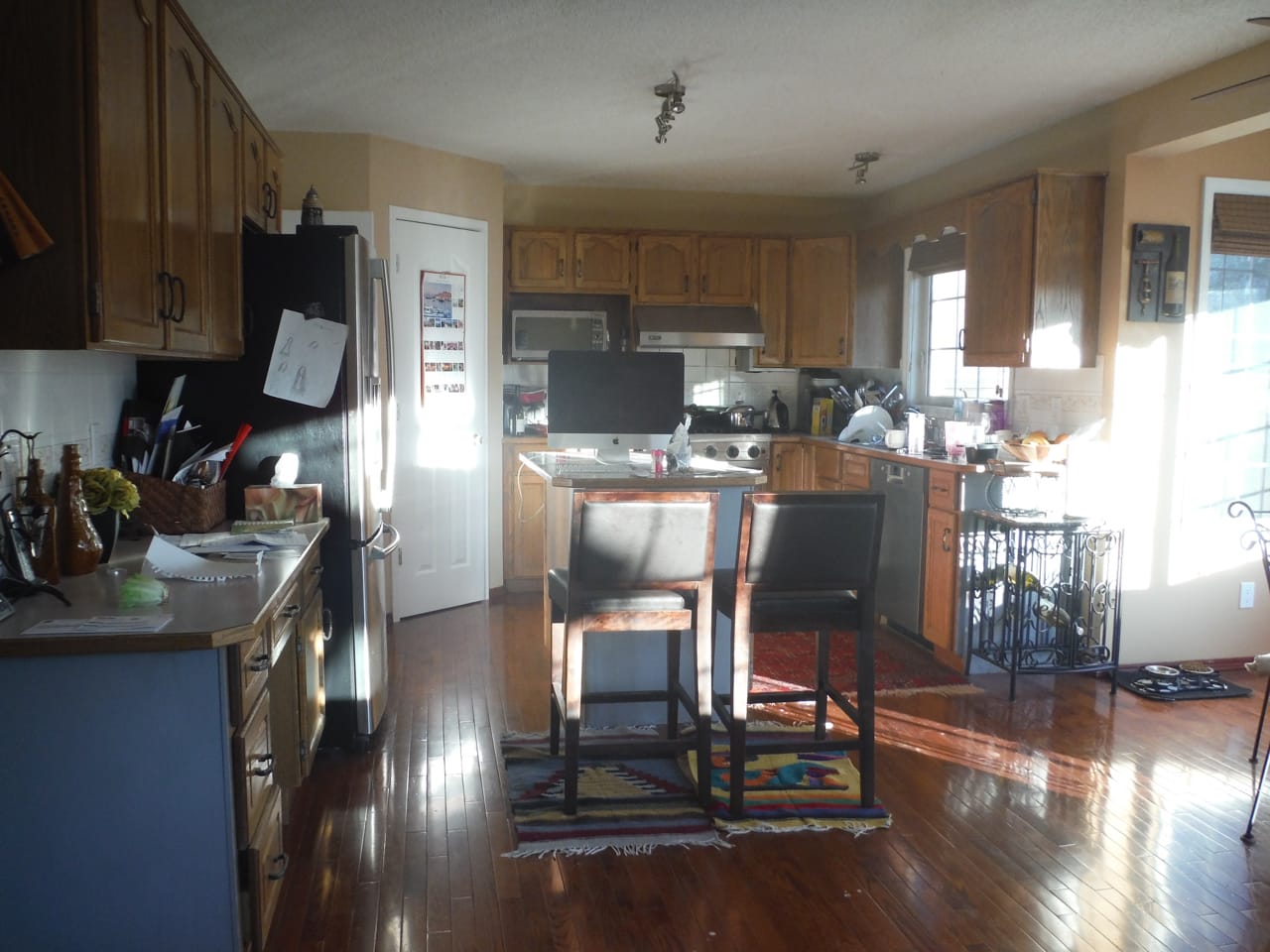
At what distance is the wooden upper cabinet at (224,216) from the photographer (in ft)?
8.64

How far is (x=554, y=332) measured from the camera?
6000 mm

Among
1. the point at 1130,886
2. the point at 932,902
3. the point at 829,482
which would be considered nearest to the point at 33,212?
the point at 932,902

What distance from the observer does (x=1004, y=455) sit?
14.1 ft

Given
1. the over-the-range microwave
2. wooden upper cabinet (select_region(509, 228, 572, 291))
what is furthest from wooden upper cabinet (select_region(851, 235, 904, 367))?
wooden upper cabinet (select_region(509, 228, 572, 291))

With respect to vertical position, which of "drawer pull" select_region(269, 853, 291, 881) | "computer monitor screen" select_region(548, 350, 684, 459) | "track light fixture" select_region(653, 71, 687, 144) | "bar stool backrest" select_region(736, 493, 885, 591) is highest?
"track light fixture" select_region(653, 71, 687, 144)

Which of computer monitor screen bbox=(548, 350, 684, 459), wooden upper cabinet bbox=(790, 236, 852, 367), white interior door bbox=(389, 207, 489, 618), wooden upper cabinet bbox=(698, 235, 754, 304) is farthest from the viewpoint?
wooden upper cabinet bbox=(790, 236, 852, 367)

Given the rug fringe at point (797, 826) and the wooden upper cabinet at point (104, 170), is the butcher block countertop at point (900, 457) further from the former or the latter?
the wooden upper cabinet at point (104, 170)

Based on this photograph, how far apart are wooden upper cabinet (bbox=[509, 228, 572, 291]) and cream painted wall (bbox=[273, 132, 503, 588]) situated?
294 mm

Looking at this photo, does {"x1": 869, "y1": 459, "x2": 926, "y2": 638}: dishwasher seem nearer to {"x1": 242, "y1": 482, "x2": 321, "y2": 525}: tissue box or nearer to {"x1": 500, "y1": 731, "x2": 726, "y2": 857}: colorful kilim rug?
{"x1": 500, "y1": 731, "x2": 726, "y2": 857}: colorful kilim rug

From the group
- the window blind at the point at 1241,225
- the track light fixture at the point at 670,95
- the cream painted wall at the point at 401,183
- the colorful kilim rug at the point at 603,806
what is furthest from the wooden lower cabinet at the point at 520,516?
the window blind at the point at 1241,225

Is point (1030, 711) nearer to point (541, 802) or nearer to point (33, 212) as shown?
point (541, 802)

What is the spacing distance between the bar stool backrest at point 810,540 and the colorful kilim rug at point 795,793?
536 mm

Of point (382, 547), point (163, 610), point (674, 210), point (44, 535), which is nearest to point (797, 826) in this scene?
point (382, 547)

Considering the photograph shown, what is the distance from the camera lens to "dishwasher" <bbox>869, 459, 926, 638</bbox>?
180 inches
